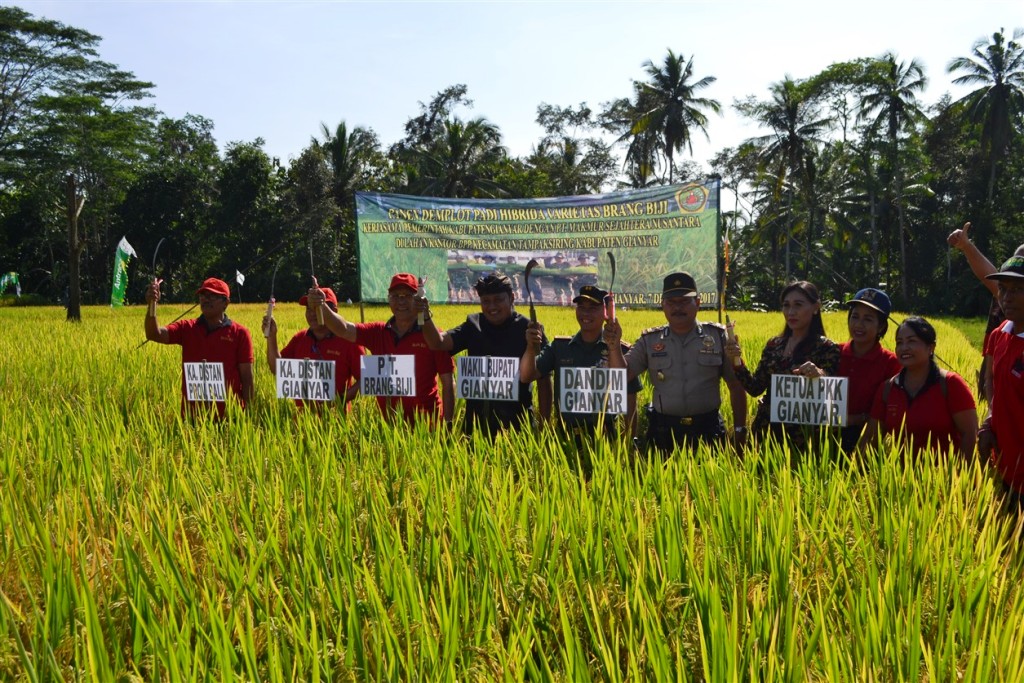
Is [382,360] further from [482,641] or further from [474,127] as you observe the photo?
[474,127]

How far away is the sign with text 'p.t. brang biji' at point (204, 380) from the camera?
4312mm

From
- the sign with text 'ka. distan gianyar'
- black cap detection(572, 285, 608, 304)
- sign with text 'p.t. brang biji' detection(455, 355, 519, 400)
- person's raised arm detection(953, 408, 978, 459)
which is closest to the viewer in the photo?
person's raised arm detection(953, 408, 978, 459)

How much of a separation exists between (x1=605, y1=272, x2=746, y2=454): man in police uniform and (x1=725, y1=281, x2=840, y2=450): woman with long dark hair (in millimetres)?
133

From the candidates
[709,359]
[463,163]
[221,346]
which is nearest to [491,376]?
[709,359]

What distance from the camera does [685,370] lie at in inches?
153

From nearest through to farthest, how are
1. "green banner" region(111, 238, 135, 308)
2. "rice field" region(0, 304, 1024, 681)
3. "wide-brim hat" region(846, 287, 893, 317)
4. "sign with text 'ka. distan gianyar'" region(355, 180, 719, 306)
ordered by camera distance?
"rice field" region(0, 304, 1024, 681)
"wide-brim hat" region(846, 287, 893, 317)
"sign with text 'ka. distan gianyar'" region(355, 180, 719, 306)
"green banner" region(111, 238, 135, 308)

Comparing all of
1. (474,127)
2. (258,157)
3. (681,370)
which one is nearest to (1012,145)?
(474,127)

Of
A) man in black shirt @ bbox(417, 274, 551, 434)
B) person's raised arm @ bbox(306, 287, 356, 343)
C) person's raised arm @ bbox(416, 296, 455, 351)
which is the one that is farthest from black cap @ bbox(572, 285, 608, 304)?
person's raised arm @ bbox(306, 287, 356, 343)

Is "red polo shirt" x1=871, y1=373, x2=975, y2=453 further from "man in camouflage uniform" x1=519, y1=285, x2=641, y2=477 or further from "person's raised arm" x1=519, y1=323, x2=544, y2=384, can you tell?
"person's raised arm" x1=519, y1=323, x2=544, y2=384

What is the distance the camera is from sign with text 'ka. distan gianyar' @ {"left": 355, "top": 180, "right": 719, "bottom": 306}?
333 inches

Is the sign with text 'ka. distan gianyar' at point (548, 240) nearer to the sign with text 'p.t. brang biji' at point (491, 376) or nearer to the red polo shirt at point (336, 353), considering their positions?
the red polo shirt at point (336, 353)

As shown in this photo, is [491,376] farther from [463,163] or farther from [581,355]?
[463,163]

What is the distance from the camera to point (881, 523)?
238 centimetres

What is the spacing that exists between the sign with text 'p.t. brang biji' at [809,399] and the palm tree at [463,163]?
2629 cm
